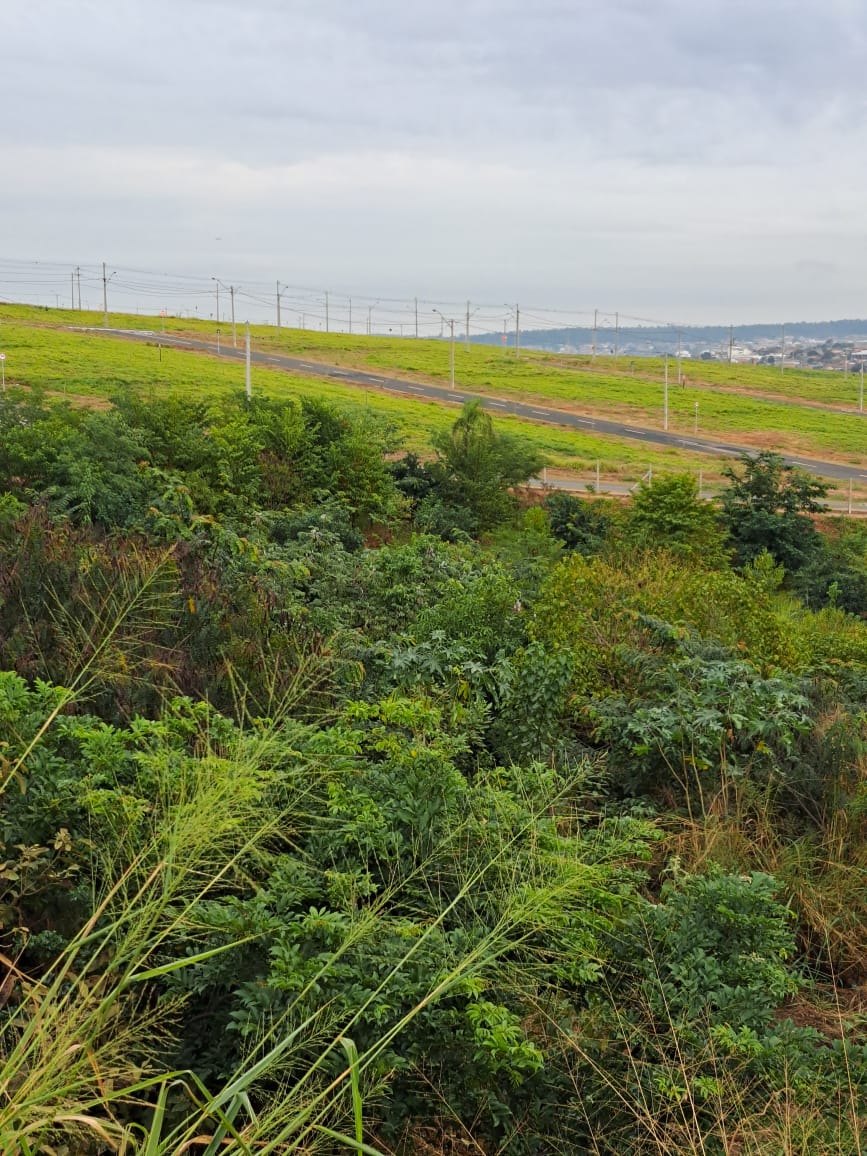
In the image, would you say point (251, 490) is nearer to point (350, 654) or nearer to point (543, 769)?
point (350, 654)

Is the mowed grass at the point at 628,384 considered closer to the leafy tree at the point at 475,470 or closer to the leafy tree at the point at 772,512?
the leafy tree at the point at 772,512

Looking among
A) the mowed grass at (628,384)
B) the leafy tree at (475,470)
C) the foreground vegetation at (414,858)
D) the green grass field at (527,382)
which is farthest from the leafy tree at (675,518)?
the mowed grass at (628,384)

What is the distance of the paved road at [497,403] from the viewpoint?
43344 mm

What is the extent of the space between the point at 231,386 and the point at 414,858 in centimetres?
3858

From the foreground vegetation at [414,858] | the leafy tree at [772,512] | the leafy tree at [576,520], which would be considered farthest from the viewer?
the leafy tree at [772,512]

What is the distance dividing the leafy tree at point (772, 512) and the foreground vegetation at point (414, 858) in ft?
33.9

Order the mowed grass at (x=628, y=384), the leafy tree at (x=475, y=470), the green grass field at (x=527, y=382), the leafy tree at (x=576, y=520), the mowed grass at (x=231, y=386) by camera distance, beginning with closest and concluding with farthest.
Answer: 1. the leafy tree at (x=576, y=520)
2. the leafy tree at (x=475, y=470)
3. the mowed grass at (x=231, y=386)
4. the green grass field at (x=527, y=382)
5. the mowed grass at (x=628, y=384)

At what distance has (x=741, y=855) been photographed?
17.4 ft

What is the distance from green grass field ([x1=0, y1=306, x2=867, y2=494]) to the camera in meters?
40.0

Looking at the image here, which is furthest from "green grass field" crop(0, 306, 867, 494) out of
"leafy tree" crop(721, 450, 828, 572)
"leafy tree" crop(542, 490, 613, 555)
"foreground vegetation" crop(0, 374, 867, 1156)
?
"leafy tree" crop(721, 450, 828, 572)

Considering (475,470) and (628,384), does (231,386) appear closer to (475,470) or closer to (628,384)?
(475,470)

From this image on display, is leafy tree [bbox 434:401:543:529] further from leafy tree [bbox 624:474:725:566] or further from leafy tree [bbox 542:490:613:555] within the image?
leafy tree [bbox 624:474:725:566]

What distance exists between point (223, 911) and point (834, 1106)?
6.33ft

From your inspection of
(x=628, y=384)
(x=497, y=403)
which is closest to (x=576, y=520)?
(x=497, y=403)
